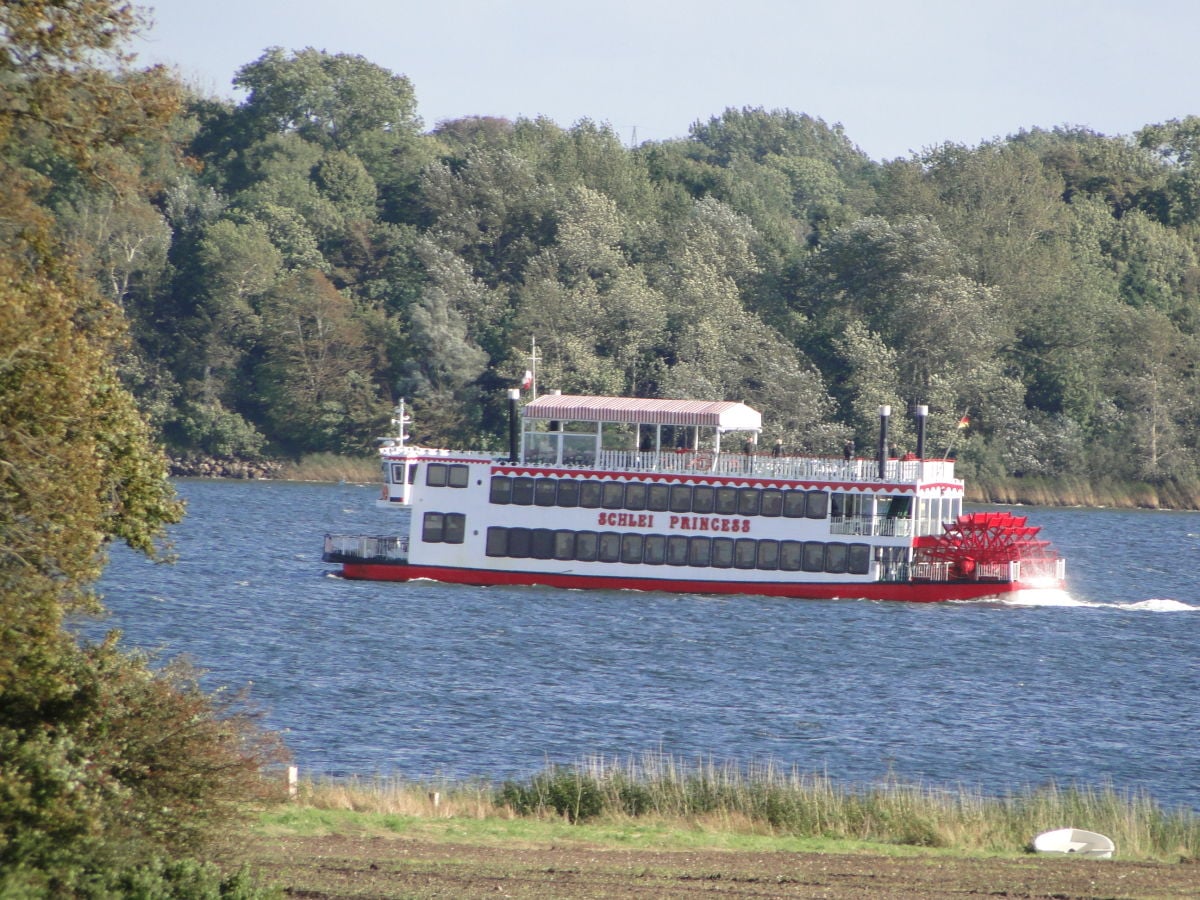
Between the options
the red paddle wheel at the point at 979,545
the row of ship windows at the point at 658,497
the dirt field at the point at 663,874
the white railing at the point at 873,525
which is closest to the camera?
the dirt field at the point at 663,874

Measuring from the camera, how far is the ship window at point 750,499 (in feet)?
157

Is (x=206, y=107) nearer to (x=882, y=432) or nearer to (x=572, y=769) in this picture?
(x=882, y=432)

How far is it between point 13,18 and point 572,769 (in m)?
15.0

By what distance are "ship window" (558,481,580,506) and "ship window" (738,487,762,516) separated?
14.7 ft

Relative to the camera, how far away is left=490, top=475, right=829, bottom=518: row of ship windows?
47.9 m

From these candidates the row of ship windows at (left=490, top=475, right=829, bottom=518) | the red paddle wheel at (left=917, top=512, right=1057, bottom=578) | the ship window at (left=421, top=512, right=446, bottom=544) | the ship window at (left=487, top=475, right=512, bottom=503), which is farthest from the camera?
the ship window at (left=421, top=512, right=446, bottom=544)

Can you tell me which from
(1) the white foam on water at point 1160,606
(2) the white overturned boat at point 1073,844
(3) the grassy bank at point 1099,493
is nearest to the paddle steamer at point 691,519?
(1) the white foam on water at point 1160,606

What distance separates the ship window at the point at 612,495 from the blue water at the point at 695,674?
2.70m

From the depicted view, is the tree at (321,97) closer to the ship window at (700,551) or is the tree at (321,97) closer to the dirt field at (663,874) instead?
the ship window at (700,551)

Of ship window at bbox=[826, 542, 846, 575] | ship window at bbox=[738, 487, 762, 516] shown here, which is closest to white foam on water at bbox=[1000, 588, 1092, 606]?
ship window at bbox=[826, 542, 846, 575]

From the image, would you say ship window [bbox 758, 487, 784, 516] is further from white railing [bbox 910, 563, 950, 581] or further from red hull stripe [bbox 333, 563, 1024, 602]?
white railing [bbox 910, 563, 950, 581]

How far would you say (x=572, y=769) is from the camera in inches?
998

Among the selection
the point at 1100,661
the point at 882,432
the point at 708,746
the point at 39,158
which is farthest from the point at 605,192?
the point at 39,158

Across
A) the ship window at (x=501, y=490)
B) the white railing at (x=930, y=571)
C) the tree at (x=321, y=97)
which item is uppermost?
the tree at (x=321, y=97)
